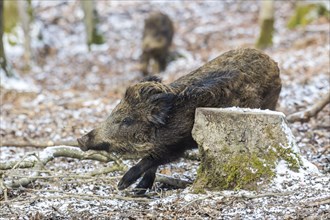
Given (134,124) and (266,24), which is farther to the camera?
(266,24)

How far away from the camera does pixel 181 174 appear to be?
6.43m

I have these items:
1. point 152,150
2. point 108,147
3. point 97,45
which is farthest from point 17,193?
point 97,45

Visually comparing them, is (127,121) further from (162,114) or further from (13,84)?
(13,84)

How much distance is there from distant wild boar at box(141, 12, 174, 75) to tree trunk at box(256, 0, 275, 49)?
7.97ft

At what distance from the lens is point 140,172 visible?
5.64 meters

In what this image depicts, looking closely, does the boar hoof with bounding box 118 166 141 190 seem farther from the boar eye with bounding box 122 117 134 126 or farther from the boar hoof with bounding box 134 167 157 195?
the boar eye with bounding box 122 117 134 126

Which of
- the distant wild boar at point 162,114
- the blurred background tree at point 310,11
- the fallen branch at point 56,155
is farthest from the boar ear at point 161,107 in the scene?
the blurred background tree at point 310,11

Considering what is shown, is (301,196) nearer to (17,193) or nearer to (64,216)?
(64,216)

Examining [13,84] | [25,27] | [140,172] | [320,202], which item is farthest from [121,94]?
[320,202]

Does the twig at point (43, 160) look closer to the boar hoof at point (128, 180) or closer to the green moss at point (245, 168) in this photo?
the boar hoof at point (128, 180)

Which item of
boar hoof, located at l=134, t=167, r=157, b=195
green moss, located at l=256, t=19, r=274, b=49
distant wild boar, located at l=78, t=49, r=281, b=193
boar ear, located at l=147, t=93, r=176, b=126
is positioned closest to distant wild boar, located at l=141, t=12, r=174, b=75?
green moss, located at l=256, t=19, r=274, b=49

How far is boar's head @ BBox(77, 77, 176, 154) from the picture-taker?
5641mm

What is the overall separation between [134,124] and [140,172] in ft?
1.57

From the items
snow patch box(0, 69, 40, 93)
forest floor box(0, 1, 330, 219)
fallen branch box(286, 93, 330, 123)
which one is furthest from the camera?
snow patch box(0, 69, 40, 93)
